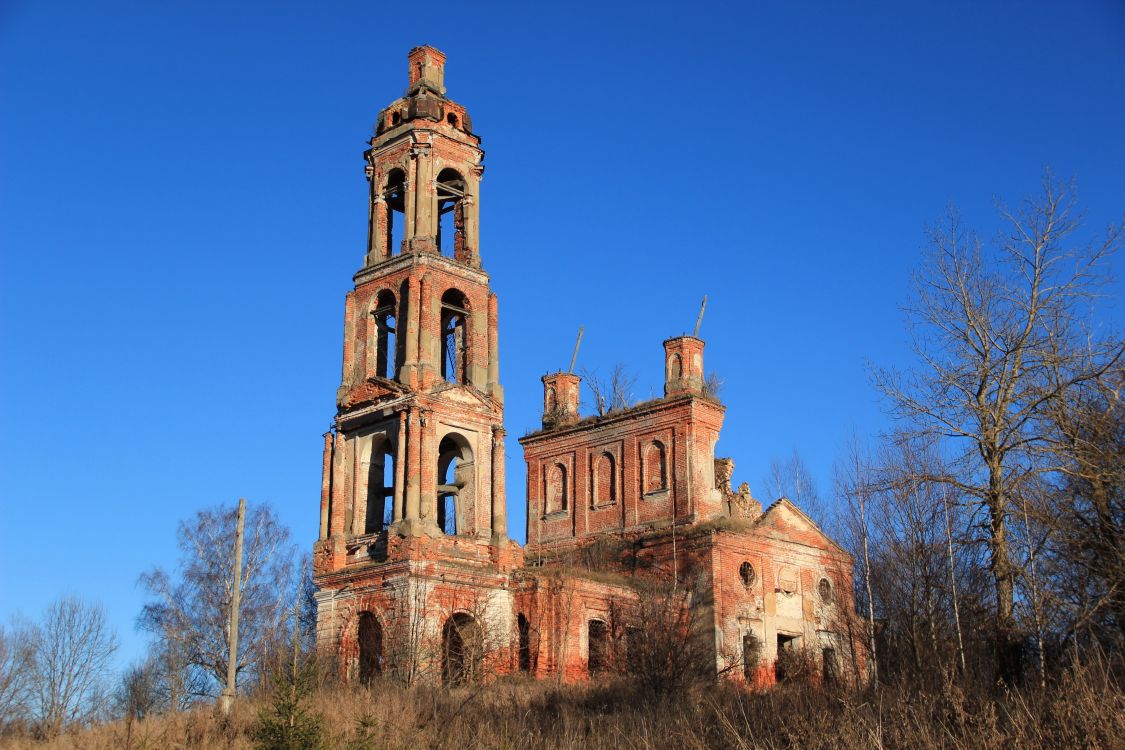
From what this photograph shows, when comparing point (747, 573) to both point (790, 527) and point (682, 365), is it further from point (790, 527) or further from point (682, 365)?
point (682, 365)

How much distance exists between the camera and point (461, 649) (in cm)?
2883

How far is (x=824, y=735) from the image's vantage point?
1190 centimetres

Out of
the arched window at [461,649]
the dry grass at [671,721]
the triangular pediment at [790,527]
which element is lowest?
the dry grass at [671,721]

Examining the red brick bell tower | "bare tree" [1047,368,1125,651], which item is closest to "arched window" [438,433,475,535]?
the red brick bell tower

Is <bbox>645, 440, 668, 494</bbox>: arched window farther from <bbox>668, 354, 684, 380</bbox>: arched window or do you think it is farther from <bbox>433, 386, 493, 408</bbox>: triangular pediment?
<bbox>433, 386, 493, 408</bbox>: triangular pediment

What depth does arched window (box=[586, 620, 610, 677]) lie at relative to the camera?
30981mm

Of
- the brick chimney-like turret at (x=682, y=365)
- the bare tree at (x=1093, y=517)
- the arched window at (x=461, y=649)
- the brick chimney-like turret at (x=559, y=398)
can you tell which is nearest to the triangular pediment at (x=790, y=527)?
the brick chimney-like turret at (x=682, y=365)

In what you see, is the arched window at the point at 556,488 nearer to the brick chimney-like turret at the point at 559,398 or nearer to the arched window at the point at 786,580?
the brick chimney-like turret at the point at 559,398

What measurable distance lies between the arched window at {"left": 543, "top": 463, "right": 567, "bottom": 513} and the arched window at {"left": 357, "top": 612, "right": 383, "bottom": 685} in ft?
30.9

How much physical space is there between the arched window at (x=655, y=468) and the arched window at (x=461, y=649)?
8192 millimetres

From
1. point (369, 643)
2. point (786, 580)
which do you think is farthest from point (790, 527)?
point (369, 643)

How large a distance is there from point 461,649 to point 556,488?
10051 mm

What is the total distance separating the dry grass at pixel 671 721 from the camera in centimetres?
1086

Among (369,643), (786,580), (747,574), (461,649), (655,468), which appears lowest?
(461,649)
